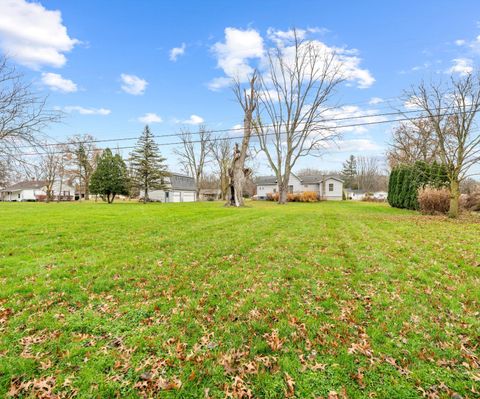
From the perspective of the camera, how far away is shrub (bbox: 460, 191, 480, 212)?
16297 mm

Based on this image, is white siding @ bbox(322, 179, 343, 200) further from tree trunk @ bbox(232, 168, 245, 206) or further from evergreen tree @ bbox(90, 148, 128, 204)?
evergreen tree @ bbox(90, 148, 128, 204)

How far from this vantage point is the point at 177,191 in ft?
137

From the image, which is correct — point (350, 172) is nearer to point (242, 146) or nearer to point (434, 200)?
point (242, 146)

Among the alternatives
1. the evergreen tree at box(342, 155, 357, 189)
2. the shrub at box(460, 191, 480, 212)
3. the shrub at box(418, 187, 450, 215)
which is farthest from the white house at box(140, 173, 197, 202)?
the evergreen tree at box(342, 155, 357, 189)

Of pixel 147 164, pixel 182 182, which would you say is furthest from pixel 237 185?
pixel 182 182

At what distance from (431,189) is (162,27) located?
17.7 m

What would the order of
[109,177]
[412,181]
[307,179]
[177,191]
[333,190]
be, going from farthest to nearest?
[307,179]
[333,190]
[177,191]
[109,177]
[412,181]

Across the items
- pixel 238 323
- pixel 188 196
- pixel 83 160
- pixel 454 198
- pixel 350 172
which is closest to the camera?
pixel 238 323

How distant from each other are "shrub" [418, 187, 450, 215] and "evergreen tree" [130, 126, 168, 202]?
27.0 meters

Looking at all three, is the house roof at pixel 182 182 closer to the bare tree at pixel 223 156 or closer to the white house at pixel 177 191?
the white house at pixel 177 191

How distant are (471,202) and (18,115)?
2370 cm

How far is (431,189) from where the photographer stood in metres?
14.9

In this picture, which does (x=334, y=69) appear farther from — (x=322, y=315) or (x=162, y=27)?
(x=322, y=315)

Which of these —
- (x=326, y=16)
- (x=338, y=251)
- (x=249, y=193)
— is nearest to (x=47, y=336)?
(x=338, y=251)
